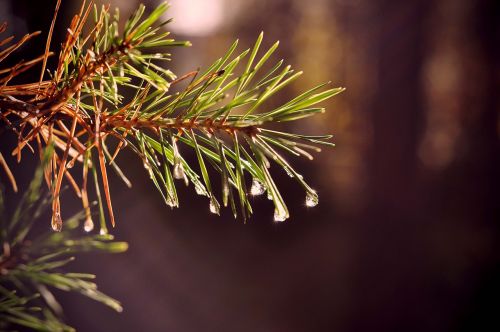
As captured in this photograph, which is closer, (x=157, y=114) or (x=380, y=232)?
(x=157, y=114)

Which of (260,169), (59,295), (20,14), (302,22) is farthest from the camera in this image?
(302,22)

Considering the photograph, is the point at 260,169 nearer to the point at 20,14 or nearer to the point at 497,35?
the point at 20,14

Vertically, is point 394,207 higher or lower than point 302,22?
lower

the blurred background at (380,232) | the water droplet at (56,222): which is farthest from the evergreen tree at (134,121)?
the blurred background at (380,232)

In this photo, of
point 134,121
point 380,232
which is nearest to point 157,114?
point 134,121

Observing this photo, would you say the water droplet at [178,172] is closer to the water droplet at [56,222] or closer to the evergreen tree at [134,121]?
the evergreen tree at [134,121]

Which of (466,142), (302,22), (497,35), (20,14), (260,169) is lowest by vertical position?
(260,169)

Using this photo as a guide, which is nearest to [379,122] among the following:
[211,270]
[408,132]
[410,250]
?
[408,132]

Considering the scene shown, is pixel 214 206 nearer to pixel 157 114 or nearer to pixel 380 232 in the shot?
pixel 157 114
